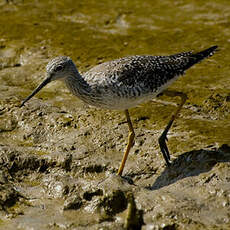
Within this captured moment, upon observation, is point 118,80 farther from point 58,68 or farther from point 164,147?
point 164,147

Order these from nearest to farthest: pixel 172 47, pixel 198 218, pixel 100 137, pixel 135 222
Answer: pixel 135 222 < pixel 198 218 < pixel 100 137 < pixel 172 47

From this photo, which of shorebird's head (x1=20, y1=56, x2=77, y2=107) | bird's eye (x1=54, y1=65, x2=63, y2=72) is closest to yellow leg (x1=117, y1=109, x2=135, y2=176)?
shorebird's head (x1=20, y1=56, x2=77, y2=107)

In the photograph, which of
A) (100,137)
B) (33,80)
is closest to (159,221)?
(100,137)

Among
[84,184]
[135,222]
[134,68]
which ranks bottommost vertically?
[84,184]

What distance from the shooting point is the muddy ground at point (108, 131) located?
7.11 metres

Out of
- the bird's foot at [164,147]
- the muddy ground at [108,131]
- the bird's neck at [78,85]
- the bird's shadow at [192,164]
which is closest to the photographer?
the muddy ground at [108,131]

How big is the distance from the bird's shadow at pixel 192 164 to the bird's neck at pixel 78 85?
1.58 metres

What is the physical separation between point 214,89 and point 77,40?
3.40 meters

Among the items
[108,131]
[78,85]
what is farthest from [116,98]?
[108,131]

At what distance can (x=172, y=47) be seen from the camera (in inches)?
445

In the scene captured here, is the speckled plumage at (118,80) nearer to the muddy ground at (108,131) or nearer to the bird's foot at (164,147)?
the bird's foot at (164,147)

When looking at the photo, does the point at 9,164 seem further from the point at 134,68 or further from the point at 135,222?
the point at 135,222

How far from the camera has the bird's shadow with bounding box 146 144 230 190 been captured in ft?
24.7

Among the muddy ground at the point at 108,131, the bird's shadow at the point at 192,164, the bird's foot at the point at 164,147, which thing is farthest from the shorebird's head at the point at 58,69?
the bird's shadow at the point at 192,164
